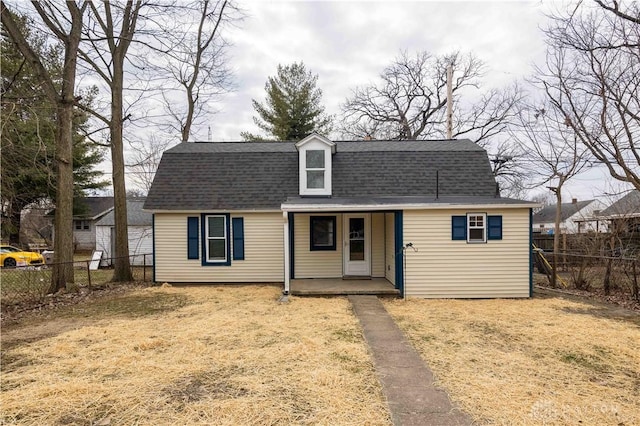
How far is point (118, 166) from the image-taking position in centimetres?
1315

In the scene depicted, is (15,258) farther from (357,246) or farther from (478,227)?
(478,227)

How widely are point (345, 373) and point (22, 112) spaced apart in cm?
904

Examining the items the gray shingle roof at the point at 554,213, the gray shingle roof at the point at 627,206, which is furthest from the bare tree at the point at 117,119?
the gray shingle roof at the point at 554,213

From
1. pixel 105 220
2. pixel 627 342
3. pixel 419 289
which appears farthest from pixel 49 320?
pixel 105 220

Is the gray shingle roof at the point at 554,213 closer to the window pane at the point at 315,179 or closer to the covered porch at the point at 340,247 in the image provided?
the covered porch at the point at 340,247

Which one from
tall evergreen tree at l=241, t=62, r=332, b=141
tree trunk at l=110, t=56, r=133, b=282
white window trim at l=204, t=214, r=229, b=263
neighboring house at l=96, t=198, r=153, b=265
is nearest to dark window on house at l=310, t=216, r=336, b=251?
white window trim at l=204, t=214, r=229, b=263

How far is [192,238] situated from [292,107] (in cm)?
1657

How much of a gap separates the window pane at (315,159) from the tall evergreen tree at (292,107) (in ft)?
47.1

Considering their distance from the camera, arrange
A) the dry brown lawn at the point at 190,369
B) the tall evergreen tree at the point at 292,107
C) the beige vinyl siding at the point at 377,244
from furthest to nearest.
Answer: the tall evergreen tree at the point at 292,107 < the beige vinyl siding at the point at 377,244 < the dry brown lawn at the point at 190,369

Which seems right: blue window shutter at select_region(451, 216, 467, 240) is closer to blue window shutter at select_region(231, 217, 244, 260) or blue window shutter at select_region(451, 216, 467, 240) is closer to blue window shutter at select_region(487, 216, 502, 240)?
blue window shutter at select_region(487, 216, 502, 240)

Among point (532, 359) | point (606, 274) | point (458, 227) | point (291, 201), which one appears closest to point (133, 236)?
point (291, 201)

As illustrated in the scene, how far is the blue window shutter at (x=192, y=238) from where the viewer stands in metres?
12.3

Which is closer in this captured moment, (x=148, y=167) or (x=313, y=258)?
(x=313, y=258)

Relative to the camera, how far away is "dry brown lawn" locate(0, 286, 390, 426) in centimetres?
374
